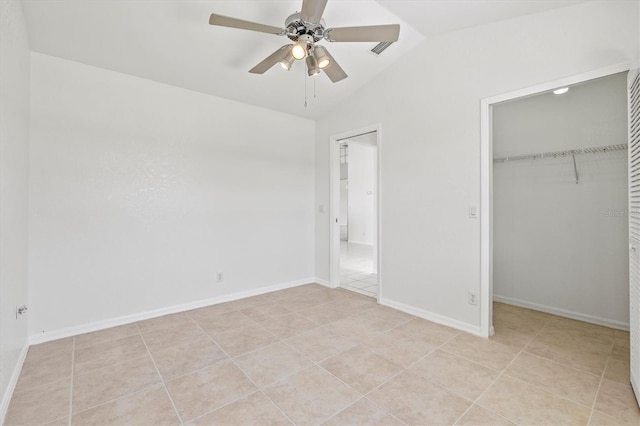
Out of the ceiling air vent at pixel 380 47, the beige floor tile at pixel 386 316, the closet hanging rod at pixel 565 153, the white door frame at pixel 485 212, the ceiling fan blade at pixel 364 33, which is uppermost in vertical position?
the ceiling air vent at pixel 380 47

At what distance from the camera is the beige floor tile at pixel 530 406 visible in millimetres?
1660

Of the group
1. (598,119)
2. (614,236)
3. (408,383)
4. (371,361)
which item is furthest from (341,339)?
(598,119)

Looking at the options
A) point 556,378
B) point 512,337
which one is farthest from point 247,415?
point 512,337

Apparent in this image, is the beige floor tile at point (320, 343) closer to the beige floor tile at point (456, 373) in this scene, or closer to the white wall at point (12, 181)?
the beige floor tile at point (456, 373)

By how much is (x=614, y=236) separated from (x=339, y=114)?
3.41 meters

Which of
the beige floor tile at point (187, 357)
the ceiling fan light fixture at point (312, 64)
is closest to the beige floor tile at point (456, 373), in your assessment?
the beige floor tile at point (187, 357)

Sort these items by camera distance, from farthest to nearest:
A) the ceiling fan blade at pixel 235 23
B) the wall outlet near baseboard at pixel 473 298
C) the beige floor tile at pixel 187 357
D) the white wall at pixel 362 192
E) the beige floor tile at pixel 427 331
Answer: the white wall at pixel 362 192 → the wall outlet near baseboard at pixel 473 298 → the beige floor tile at pixel 427 331 → the beige floor tile at pixel 187 357 → the ceiling fan blade at pixel 235 23

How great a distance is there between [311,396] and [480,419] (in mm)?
998

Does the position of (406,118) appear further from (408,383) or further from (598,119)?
(408,383)

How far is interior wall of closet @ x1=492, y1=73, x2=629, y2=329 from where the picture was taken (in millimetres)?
2916

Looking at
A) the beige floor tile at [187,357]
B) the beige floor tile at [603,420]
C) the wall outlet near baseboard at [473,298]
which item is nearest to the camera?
the beige floor tile at [603,420]

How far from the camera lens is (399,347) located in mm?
2518

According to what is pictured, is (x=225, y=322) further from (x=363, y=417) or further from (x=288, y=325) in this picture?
(x=363, y=417)

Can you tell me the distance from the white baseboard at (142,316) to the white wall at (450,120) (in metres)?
1.72
